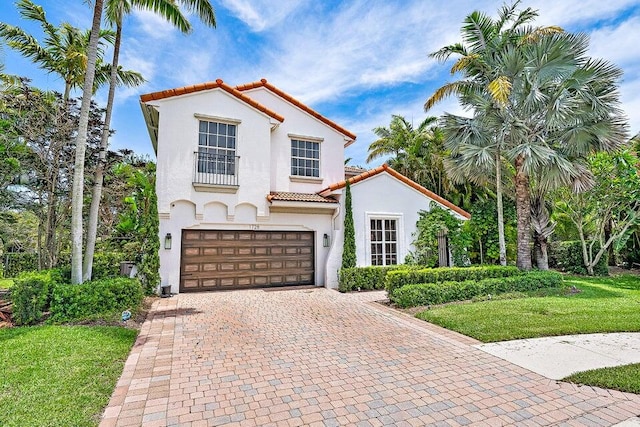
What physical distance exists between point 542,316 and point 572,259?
13.4 metres

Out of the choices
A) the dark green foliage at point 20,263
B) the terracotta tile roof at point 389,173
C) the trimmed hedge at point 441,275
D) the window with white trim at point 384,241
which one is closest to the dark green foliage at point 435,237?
the terracotta tile roof at point 389,173

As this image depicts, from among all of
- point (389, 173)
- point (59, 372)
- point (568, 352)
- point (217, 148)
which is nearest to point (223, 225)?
point (217, 148)

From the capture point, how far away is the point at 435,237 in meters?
15.1

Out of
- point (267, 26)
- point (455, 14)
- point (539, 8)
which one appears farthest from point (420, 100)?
point (267, 26)

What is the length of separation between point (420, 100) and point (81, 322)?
51.1 feet

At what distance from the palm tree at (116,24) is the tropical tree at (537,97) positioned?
10114 mm

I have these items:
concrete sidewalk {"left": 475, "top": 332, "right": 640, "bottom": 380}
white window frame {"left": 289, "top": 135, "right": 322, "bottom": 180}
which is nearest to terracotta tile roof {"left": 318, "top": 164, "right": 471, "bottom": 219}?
white window frame {"left": 289, "top": 135, "right": 322, "bottom": 180}

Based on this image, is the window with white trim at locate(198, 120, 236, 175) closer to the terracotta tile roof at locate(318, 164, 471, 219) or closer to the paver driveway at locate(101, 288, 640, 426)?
the terracotta tile roof at locate(318, 164, 471, 219)

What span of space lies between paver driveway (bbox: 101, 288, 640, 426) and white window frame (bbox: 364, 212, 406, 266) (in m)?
6.21

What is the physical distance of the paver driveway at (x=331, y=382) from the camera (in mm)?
Answer: 4160

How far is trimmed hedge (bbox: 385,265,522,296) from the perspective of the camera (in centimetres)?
1110

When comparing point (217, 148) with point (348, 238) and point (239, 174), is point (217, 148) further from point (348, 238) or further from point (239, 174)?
point (348, 238)

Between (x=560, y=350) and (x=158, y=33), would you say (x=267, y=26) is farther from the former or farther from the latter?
(x=560, y=350)

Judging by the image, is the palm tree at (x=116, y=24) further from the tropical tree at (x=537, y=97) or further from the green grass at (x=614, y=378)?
the green grass at (x=614, y=378)
